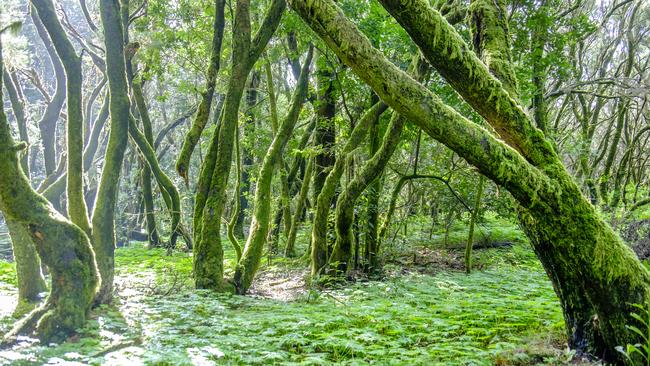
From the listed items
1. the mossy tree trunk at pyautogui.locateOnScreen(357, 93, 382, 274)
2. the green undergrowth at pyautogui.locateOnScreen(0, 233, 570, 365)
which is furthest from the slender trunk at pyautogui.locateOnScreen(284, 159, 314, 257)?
the green undergrowth at pyautogui.locateOnScreen(0, 233, 570, 365)

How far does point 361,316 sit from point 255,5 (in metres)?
7.14

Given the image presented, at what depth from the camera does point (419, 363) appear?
387 centimetres

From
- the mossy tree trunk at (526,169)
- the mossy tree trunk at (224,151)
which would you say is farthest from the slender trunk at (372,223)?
the mossy tree trunk at (526,169)

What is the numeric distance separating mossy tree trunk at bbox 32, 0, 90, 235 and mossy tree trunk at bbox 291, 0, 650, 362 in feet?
14.1

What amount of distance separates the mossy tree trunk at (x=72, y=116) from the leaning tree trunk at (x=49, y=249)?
0.95 meters

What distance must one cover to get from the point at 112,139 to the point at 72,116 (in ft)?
2.29

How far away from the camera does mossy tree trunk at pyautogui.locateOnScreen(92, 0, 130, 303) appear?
21.7 ft

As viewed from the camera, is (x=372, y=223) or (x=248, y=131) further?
(x=248, y=131)

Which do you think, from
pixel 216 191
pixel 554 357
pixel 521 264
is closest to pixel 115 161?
pixel 216 191

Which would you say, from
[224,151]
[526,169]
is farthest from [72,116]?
[526,169]

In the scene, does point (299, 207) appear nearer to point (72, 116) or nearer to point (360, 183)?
point (360, 183)

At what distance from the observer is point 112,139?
6.89m

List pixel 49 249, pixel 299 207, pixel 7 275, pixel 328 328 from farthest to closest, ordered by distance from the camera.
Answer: pixel 299 207
pixel 7 275
pixel 328 328
pixel 49 249

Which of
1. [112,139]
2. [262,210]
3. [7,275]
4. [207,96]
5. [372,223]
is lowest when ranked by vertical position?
[7,275]
